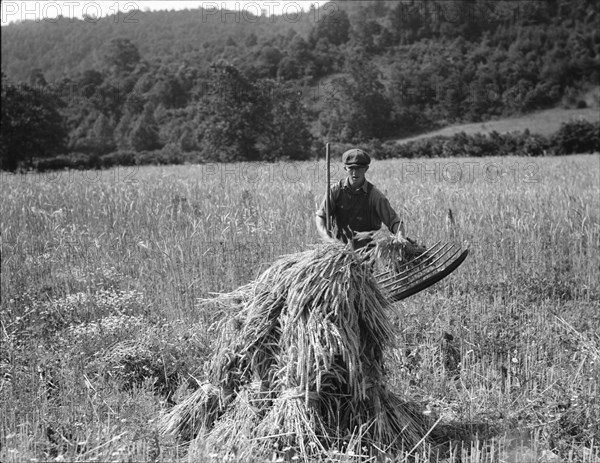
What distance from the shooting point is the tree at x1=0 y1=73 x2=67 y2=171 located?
39.8 meters

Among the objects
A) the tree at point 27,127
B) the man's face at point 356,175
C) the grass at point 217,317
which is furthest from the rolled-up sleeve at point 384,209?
the tree at point 27,127

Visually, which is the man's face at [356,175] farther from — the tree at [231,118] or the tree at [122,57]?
the tree at [122,57]

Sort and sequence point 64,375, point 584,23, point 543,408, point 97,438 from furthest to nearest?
point 584,23, point 64,375, point 543,408, point 97,438

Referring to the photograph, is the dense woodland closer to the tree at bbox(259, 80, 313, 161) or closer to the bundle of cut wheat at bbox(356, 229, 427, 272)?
the tree at bbox(259, 80, 313, 161)

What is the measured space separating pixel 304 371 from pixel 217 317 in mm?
2533

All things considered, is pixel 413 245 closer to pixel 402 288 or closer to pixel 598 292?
pixel 402 288

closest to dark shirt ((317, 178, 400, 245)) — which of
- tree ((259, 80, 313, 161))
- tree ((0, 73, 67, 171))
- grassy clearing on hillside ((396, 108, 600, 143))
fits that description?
tree ((0, 73, 67, 171))

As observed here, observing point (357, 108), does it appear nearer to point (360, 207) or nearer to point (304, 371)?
point (360, 207)

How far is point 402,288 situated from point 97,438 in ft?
6.38

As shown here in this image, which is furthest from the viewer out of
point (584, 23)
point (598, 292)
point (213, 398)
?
point (584, 23)

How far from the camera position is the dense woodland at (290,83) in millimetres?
47094

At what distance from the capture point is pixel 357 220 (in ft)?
15.7

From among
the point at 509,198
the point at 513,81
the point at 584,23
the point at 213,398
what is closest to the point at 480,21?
the point at 584,23

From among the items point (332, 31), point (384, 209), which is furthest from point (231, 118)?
point (332, 31)
